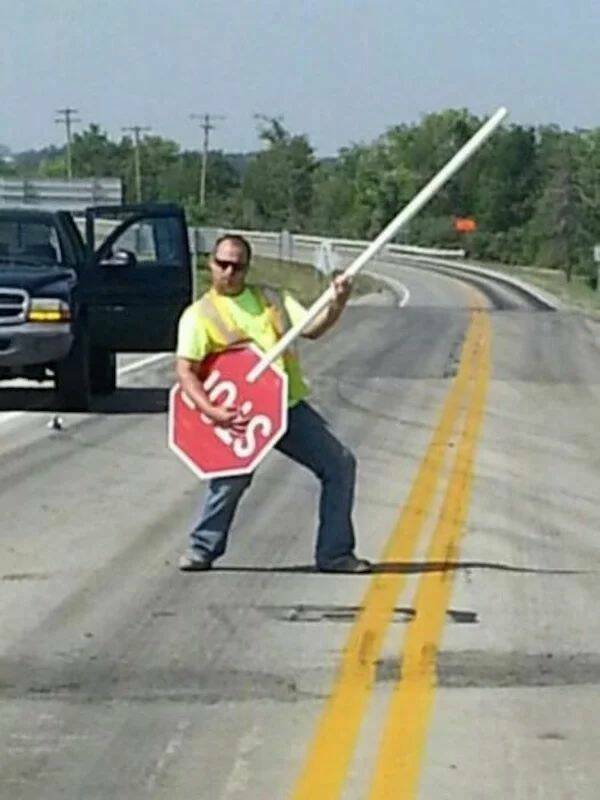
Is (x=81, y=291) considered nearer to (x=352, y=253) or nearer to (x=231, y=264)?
(x=231, y=264)

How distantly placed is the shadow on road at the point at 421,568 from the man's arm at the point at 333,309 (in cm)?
141

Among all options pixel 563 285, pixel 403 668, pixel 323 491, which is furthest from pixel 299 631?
pixel 563 285

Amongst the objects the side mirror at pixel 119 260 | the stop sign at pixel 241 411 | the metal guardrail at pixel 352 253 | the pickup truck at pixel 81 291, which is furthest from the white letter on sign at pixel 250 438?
the metal guardrail at pixel 352 253

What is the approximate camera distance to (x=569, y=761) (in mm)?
7539

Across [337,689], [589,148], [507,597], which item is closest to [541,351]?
[507,597]

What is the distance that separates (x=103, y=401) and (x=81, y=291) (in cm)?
235

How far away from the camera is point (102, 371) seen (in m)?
23.7

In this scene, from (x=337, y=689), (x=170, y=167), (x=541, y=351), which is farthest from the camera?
(x=170, y=167)

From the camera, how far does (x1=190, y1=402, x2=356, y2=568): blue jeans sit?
11383 millimetres

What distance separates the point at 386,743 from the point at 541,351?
28013 mm

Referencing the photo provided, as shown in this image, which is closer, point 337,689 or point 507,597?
point 337,689

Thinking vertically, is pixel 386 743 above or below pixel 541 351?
above

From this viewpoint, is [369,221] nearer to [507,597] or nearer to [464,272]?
[464,272]

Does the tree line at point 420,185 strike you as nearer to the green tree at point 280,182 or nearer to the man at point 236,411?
the green tree at point 280,182
